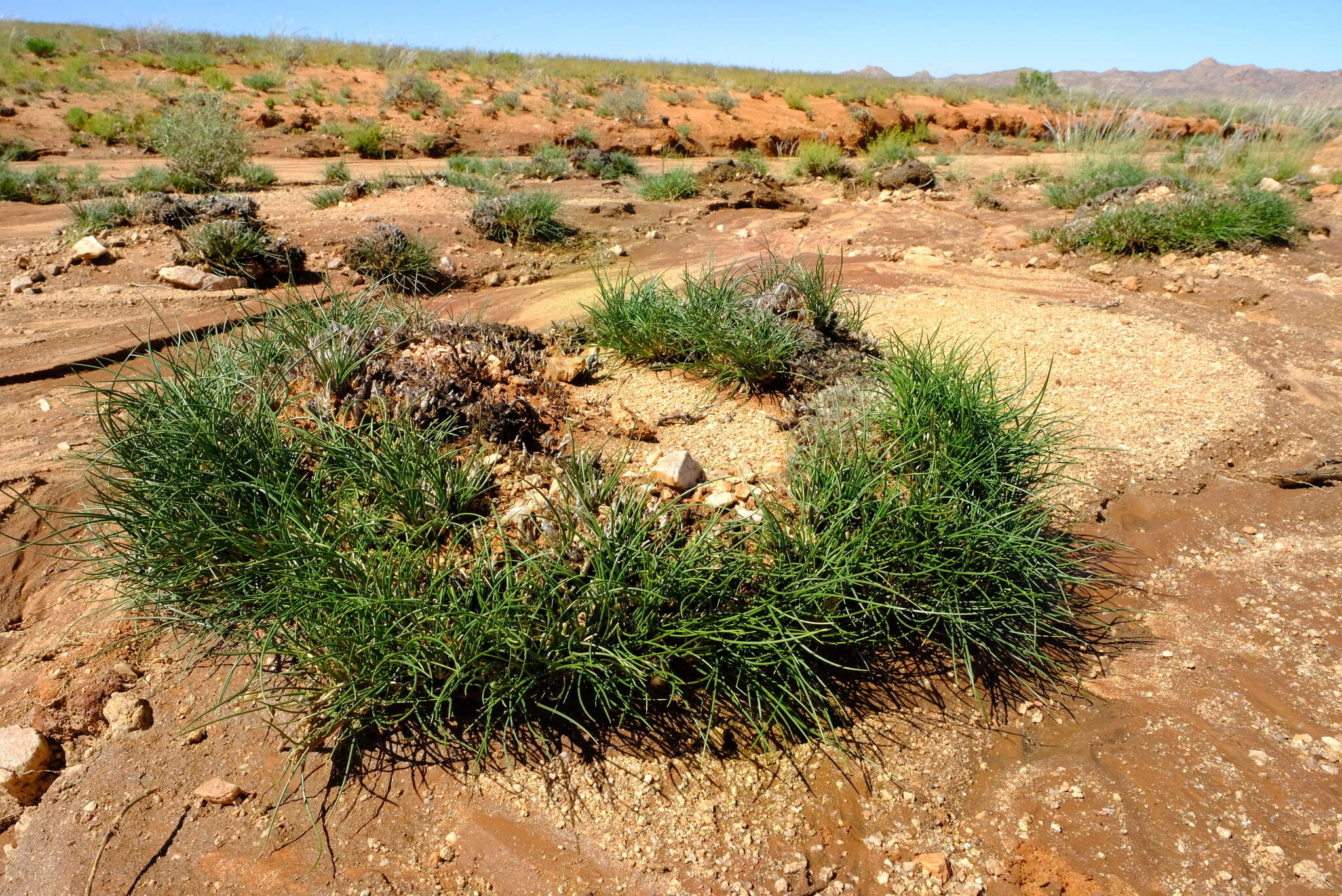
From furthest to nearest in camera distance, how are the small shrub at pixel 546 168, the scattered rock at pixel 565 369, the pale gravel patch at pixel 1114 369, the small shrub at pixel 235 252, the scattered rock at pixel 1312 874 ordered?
the small shrub at pixel 546 168
the small shrub at pixel 235 252
the pale gravel patch at pixel 1114 369
the scattered rock at pixel 565 369
the scattered rock at pixel 1312 874

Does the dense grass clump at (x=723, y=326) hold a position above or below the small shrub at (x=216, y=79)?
below

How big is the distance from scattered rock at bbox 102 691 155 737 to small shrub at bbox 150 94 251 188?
8.99 meters

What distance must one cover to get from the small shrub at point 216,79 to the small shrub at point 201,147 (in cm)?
900

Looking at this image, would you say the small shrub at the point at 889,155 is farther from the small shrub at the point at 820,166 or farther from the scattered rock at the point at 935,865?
the scattered rock at the point at 935,865

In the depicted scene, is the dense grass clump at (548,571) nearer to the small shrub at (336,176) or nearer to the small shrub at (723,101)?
the small shrub at (336,176)

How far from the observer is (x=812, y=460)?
9.50 feet

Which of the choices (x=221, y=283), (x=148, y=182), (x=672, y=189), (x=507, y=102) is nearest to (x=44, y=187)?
(x=148, y=182)

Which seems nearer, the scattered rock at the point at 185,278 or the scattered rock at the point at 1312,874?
the scattered rock at the point at 1312,874

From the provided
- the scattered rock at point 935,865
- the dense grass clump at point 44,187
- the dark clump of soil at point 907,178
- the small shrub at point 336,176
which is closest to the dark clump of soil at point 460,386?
the scattered rock at point 935,865

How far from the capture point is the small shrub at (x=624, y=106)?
1844 centimetres

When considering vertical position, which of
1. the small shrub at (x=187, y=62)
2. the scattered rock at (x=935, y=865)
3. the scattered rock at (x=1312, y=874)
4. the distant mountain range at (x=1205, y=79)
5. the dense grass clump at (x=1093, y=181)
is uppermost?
the distant mountain range at (x=1205, y=79)

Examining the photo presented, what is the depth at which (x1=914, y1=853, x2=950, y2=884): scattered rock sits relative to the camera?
2.03m

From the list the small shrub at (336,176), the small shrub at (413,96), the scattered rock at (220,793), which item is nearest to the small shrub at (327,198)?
the small shrub at (336,176)

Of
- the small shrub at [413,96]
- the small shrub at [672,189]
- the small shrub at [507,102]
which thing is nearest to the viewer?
the small shrub at [672,189]
